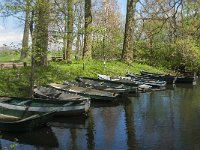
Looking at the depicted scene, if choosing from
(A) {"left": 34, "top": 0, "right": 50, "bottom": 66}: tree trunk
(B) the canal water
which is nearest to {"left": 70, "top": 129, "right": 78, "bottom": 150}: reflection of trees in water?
(B) the canal water

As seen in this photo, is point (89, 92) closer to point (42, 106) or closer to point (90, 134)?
point (42, 106)

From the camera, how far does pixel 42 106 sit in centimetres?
2256

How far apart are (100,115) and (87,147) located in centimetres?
746

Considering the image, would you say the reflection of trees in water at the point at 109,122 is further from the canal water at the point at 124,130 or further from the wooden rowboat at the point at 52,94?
the wooden rowboat at the point at 52,94

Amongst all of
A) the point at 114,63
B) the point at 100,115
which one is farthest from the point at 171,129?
the point at 114,63

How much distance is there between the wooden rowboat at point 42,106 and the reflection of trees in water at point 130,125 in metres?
2.90

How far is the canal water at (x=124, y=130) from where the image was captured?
18.8 metres

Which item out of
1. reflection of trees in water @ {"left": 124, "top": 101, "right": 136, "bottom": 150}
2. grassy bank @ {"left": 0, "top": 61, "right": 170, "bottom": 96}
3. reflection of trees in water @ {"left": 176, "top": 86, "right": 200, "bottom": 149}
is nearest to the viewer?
reflection of trees in water @ {"left": 124, "top": 101, "right": 136, "bottom": 150}

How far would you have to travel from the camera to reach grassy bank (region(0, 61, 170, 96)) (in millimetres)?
30094

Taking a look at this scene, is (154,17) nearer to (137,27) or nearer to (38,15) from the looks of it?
(137,27)

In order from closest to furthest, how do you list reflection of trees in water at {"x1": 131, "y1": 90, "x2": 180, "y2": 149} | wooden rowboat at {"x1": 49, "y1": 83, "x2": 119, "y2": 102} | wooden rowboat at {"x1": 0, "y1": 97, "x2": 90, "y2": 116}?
reflection of trees in water at {"x1": 131, "y1": 90, "x2": 180, "y2": 149} → wooden rowboat at {"x1": 0, "y1": 97, "x2": 90, "y2": 116} → wooden rowboat at {"x1": 49, "y1": 83, "x2": 119, "y2": 102}

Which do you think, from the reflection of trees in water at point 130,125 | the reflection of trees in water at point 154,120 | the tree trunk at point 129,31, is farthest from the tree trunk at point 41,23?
the tree trunk at point 129,31

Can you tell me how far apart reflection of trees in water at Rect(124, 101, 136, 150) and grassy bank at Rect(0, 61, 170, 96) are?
7.89 m

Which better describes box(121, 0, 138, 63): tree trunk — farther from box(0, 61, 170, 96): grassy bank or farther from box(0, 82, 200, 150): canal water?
box(0, 82, 200, 150): canal water
